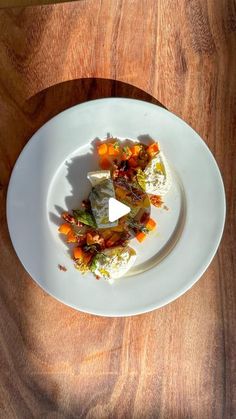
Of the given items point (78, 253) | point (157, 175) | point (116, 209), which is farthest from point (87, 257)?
point (157, 175)

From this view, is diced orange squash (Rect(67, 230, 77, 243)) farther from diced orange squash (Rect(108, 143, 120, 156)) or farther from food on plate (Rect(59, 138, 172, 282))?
diced orange squash (Rect(108, 143, 120, 156))

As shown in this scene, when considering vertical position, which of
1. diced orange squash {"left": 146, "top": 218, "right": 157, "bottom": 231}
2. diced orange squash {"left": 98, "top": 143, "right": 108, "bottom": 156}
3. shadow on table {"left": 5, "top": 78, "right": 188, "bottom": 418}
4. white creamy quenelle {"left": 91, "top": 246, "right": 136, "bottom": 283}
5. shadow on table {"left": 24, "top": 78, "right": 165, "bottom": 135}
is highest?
shadow on table {"left": 24, "top": 78, "right": 165, "bottom": 135}

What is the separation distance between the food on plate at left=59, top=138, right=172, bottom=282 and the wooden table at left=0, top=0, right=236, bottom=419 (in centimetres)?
12

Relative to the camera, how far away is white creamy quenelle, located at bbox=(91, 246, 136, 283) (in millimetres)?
1057

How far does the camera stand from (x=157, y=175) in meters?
1.07

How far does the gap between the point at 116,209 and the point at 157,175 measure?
12 cm

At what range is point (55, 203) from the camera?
110 centimetres

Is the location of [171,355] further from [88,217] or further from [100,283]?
[88,217]

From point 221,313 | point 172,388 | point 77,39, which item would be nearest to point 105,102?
point 77,39

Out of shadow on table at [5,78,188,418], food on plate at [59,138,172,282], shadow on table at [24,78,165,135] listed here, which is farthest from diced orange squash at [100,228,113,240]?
shadow on table at [24,78,165,135]

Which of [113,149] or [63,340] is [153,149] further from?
[63,340]

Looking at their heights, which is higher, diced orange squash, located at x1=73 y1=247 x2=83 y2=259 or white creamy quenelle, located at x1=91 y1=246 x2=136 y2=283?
diced orange squash, located at x1=73 y1=247 x2=83 y2=259

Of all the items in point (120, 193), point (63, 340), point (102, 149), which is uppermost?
point (102, 149)

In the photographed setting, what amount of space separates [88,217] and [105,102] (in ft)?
0.85
